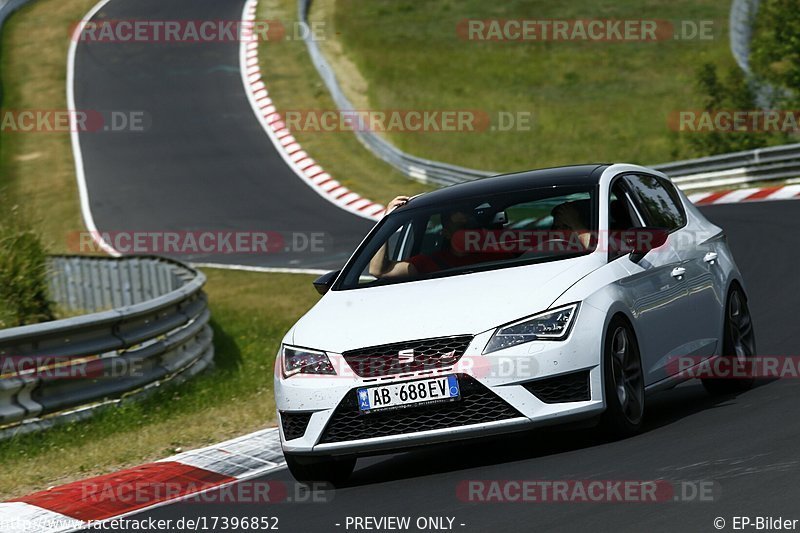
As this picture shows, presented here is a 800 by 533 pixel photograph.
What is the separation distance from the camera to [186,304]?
521 inches

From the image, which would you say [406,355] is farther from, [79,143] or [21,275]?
[79,143]

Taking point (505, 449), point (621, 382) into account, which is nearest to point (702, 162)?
point (505, 449)

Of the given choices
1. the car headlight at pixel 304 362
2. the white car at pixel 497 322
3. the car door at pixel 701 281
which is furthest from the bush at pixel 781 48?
the car headlight at pixel 304 362

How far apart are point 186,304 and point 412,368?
6.69m

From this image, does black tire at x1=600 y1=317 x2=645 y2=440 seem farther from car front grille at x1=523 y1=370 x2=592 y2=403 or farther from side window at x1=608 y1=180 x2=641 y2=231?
side window at x1=608 y1=180 x2=641 y2=231

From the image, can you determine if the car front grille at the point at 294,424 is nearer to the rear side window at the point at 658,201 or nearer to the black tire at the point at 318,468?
the black tire at the point at 318,468

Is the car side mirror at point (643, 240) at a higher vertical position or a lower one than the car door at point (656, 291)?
higher

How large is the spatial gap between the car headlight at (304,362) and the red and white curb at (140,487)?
3.08 ft

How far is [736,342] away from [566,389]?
8.53 feet

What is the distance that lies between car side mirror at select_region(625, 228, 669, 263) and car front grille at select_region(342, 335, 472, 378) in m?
1.51

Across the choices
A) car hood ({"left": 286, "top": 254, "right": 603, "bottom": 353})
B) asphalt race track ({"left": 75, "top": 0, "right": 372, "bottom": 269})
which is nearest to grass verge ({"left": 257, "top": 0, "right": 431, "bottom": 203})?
asphalt race track ({"left": 75, "top": 0, "right": 372, "bottom": 269})

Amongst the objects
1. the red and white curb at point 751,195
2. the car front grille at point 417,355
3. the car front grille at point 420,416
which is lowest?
the red and white curb at point 751,195

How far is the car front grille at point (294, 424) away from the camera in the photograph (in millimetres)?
7258

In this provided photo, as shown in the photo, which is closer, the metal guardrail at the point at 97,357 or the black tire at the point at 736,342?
the black tire at the point at 736,342
